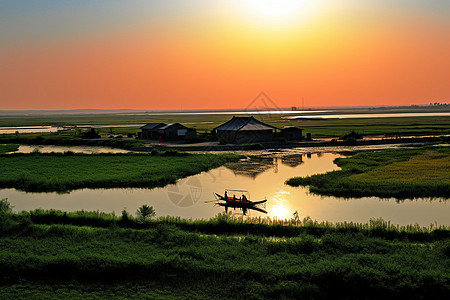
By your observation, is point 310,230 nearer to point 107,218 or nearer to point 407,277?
point 407,277

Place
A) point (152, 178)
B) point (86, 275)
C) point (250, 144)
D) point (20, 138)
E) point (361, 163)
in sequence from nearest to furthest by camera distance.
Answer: point (86, 275) < point (152, 178) < point (361, 163) < point (250, 144) < point (20, 138)

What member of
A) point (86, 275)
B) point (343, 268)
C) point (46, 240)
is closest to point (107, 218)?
point (46, 240)

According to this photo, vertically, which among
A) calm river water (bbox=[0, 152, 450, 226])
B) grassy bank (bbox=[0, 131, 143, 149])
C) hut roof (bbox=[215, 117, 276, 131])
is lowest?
calm river water (bbox=[0, 152, 450, 226])

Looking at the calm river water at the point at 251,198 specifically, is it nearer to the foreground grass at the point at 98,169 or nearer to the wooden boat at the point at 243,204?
the wooden boat at the point at 243,204

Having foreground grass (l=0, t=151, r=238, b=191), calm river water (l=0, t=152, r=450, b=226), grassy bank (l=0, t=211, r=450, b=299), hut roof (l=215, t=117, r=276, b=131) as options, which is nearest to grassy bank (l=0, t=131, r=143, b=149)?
hut roof (l=215, t=117, r=276, b=131)

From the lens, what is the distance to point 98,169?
92.8 feet

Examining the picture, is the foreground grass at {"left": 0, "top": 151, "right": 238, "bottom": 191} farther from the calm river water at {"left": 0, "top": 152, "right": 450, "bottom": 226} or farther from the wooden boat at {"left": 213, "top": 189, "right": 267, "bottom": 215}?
the wooden boat at {"left": 213, "top": 189, "right": 267, "bottom": 215}

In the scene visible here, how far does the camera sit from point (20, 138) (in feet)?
190

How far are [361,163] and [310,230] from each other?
17.9 metres

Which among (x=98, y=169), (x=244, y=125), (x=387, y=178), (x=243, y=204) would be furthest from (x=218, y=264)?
(x=244, y=125)

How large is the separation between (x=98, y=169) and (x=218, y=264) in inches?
782

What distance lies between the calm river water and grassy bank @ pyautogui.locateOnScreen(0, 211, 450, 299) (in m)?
2.96

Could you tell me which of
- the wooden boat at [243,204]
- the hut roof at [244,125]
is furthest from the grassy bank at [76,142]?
the wooden boat at [243,204]

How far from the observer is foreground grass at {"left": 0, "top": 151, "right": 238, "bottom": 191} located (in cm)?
2372
